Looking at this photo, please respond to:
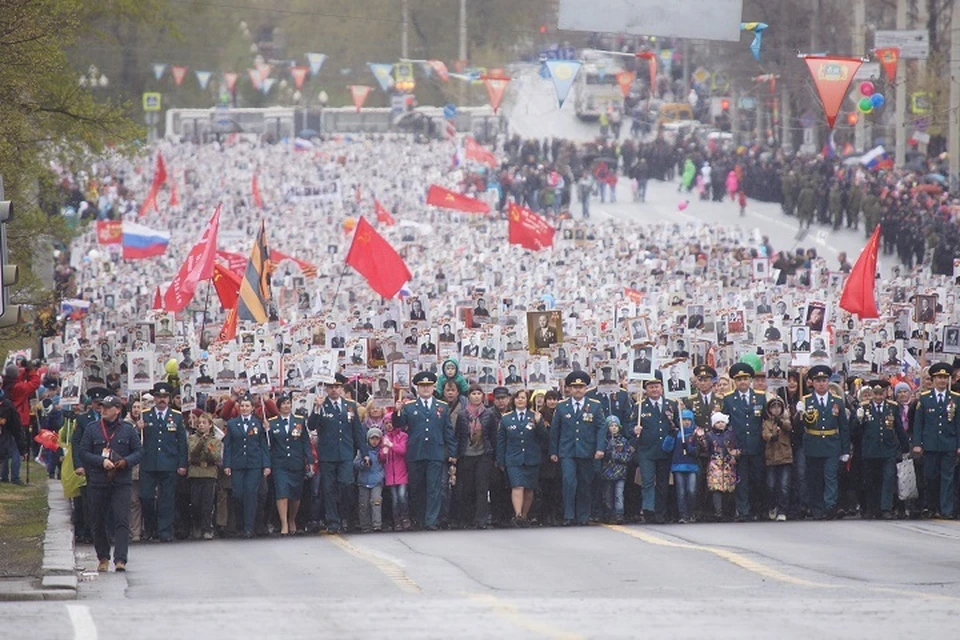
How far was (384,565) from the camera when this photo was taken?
1711 cm

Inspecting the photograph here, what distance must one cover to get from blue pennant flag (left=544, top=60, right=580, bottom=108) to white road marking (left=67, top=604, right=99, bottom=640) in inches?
1279

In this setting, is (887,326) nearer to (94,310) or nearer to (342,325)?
(342,325)

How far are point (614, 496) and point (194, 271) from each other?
8.13 m

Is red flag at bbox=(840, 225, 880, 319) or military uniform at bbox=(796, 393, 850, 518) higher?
red flag at bbox=(840, 225, 880, 319)

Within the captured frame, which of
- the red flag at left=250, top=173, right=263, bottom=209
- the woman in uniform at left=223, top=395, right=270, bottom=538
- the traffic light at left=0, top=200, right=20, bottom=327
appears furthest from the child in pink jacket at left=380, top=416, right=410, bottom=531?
the red flag at left=250, top=173, right=263, bottom=209

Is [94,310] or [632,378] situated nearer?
[632,378]

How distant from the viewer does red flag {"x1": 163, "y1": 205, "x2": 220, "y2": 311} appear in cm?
2695

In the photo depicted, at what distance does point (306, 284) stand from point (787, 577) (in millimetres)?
17936

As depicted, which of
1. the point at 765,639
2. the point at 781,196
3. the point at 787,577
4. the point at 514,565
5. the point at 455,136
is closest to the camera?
the point at 765,639

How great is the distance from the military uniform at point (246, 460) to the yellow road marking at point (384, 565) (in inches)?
28.8

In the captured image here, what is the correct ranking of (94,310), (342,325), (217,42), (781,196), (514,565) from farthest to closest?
(217,42) < (781,196) < (94,310) < (342,325) < (514,565)

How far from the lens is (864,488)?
21.5 m


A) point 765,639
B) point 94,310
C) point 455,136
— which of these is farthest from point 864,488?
point 455,136

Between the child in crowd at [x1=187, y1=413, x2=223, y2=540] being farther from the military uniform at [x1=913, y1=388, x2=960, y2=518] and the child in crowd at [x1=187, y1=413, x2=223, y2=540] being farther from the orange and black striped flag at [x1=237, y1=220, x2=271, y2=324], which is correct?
the orange and black striped flag at [x1=237, y1=220, x2=271, y2=324]
